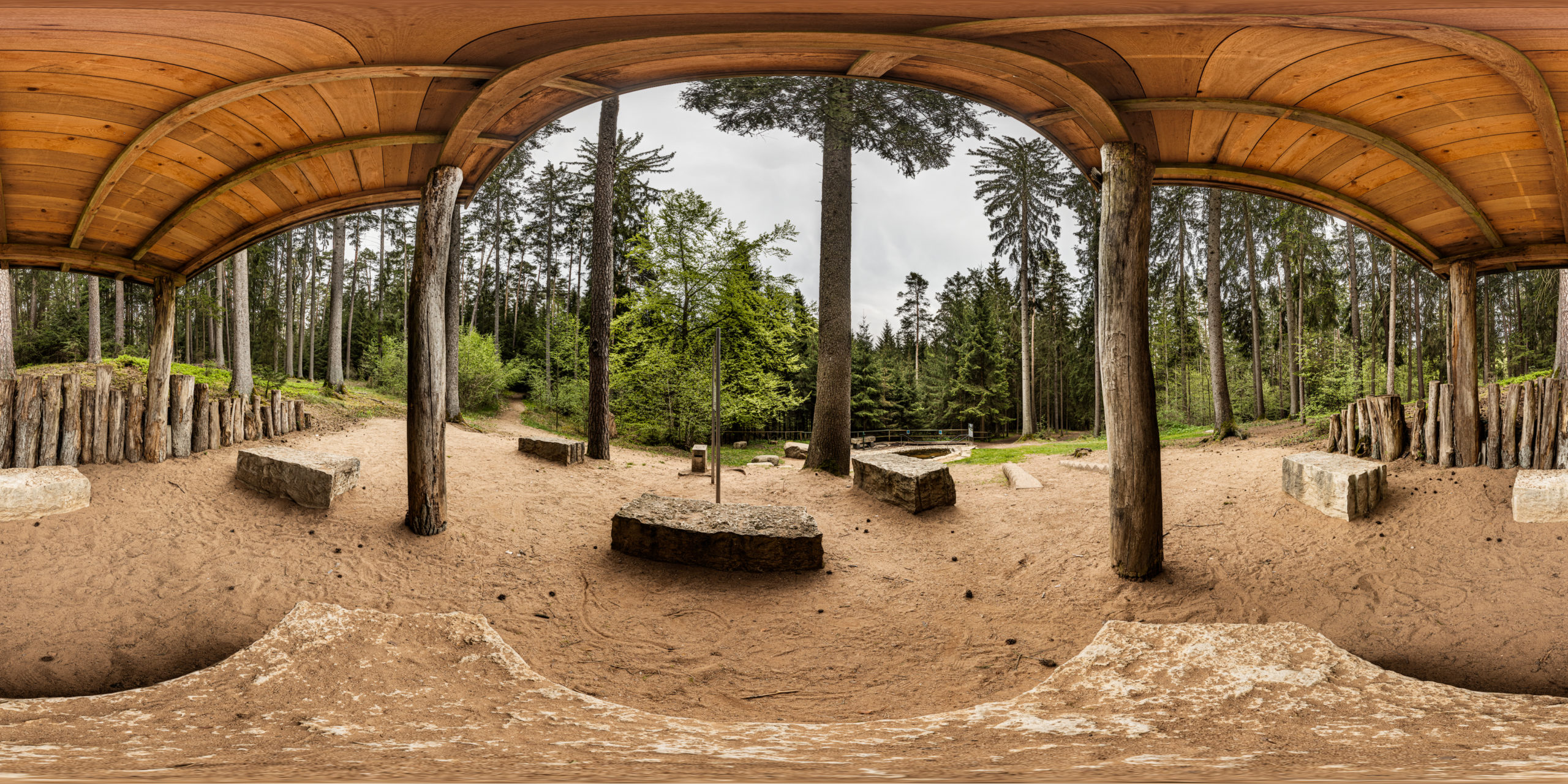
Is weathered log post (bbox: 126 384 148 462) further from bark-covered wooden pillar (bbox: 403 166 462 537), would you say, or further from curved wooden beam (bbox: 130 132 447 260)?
bark-covered wooden pillar (bbox: 403 166 462 537)

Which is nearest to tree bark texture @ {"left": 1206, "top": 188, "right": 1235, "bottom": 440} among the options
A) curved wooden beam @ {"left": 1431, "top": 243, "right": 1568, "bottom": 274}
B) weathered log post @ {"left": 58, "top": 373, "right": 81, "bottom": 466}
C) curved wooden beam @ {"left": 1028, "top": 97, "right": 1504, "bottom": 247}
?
curved wooden beam @ {"left": 1431, "top": 243, "right": 1568, "bottom": 274}

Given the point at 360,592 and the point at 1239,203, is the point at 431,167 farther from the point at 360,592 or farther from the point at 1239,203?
the point at 1239,203

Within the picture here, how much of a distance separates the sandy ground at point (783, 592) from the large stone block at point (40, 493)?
136 mm

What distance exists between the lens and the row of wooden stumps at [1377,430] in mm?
6211

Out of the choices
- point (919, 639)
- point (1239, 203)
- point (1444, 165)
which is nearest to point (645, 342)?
point (919, 639)

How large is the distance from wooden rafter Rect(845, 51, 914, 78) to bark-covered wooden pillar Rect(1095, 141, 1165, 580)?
205cm

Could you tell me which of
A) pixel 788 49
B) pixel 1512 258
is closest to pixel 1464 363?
pixel 1512 258

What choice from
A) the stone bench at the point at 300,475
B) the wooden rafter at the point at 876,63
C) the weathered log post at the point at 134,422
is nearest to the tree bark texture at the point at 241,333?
the weathered log post at the point at 134,422

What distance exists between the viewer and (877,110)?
35.1 feet

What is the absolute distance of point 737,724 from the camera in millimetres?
2854

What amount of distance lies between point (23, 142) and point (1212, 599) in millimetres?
10163

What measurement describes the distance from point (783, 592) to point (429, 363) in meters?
3.83

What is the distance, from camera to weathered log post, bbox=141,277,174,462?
622cm

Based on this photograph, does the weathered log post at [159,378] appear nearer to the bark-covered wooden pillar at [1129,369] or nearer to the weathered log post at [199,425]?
the weathered log post at [199,425]
